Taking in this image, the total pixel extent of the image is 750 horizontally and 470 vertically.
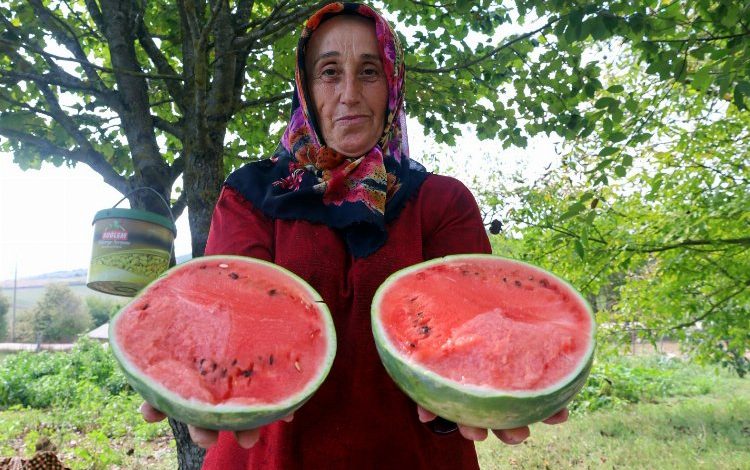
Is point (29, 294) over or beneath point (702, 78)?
beneath

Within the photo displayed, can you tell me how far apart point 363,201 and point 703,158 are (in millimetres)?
4716

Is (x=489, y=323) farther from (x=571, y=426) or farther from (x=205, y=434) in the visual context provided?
(x=571, y=426)

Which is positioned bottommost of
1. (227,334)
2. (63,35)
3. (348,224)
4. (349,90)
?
(227,334)

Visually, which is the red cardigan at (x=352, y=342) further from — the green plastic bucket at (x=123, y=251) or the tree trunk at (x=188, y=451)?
the tree trunk at (x=188, y=451)

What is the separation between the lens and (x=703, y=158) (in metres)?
5.12

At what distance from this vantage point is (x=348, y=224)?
1.69 m

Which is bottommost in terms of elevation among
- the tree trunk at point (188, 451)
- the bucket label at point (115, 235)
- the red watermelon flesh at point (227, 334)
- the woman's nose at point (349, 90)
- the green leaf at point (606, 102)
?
the tree trunk at point (188, 451)

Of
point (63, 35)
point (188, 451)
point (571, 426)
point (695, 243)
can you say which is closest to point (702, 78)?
point (695, 243)

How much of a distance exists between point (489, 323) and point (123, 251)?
204 centimetres

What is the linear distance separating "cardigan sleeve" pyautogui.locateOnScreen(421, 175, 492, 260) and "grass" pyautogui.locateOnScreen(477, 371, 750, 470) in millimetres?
4690

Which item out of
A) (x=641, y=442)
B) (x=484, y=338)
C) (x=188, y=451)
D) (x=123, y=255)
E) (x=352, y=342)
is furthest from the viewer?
(x=641, y=442)

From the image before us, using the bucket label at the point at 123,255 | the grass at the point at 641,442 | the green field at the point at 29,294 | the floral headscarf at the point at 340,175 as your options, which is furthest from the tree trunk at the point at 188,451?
the green field at the point at 29,294

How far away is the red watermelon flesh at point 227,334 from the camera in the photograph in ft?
4.17

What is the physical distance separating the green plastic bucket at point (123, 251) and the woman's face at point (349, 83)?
138 centimetres
